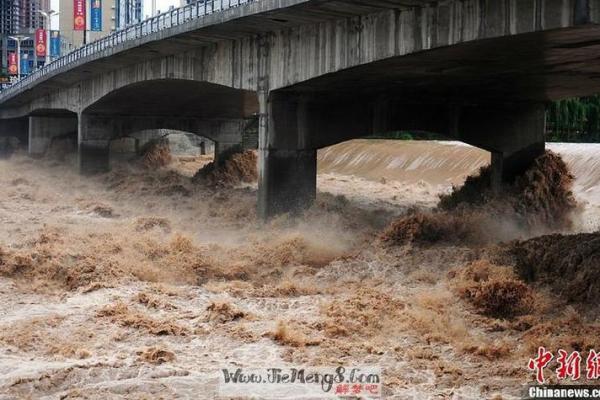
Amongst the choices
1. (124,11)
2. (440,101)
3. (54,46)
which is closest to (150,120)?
(440,101)

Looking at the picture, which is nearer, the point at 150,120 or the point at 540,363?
the point at 540,363

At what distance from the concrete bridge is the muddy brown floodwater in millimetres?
3449

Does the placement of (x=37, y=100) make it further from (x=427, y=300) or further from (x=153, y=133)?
(x=427, y=300)

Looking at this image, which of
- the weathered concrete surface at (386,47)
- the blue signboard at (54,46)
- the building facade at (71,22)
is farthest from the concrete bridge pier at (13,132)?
the weathered concrete surface at (386,47)

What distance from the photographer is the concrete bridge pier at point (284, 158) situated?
1096 inches

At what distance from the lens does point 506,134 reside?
110ft

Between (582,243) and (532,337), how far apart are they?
17.5 ft

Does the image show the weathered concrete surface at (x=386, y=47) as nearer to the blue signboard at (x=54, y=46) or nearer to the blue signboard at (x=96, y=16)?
the blue signboard at (x=96, y=16)

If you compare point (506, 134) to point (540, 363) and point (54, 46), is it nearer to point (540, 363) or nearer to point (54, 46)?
point (540, 363)

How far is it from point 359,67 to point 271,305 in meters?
8.55

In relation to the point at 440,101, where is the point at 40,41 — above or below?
above

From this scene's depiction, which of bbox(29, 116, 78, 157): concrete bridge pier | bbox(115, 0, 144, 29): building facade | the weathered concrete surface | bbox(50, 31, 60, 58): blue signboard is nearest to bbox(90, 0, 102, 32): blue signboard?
bbox(29, 116, 78, 157): concrete bridge pier

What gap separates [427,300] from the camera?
17031mm

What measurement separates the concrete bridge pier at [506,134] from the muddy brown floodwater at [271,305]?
4.04 meters
